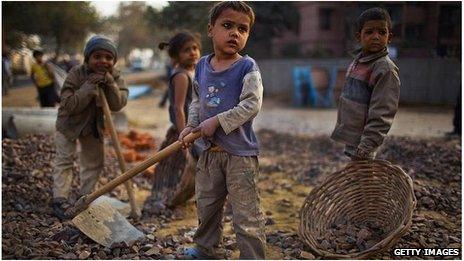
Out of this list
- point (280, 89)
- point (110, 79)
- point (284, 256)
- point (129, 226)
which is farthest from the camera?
point (280, 89)

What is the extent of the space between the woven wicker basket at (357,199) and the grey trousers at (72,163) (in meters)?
1.95

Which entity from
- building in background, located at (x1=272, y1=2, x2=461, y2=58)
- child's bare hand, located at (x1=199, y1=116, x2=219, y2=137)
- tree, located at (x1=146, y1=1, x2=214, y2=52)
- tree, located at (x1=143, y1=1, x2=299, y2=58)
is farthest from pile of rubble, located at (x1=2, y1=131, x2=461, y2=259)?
tree, located at (x1=143, y1=1, x2=299, y2=58)

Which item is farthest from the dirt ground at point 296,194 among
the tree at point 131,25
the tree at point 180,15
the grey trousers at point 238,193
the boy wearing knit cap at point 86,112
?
the tree at point 131,25

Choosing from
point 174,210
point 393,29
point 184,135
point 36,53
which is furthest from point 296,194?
point 393,29

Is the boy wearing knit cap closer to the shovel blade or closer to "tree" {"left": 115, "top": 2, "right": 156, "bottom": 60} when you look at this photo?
the shovel blade

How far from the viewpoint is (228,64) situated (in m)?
2.67

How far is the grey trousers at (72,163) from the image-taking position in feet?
12.8

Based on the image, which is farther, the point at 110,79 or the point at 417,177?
the point at 417,177

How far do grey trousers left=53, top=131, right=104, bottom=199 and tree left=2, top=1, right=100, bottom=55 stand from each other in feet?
39.4

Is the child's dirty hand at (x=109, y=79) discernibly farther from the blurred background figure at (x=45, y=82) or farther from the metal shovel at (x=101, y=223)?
the blurred background figure at (x=45, y=82)

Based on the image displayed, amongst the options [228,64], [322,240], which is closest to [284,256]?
[322,240]

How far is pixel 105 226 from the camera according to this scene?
3.25 m

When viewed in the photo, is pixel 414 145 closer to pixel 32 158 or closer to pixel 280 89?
pixel 32 158

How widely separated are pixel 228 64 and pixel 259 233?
1041 millimetres
